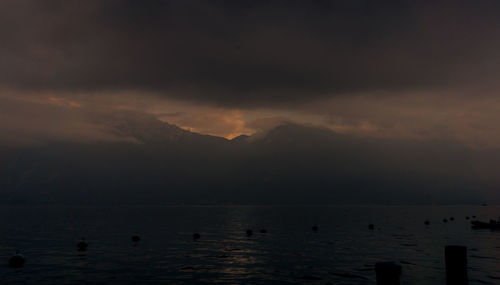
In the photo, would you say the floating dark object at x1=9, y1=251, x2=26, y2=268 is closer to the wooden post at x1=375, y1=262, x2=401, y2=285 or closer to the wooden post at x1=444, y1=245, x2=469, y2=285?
the wooden post at x1=375, y1=262, x2=401, y2=285

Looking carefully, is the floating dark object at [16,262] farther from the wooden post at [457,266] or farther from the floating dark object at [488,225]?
the floating dark object at [488,225]

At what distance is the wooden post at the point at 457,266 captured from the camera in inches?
523

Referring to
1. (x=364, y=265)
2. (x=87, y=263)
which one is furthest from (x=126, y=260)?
(x=364, y=265)

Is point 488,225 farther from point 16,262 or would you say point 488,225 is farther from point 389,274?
point 16,262

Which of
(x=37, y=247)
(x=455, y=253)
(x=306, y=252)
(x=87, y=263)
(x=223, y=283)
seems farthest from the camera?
(x=37, y=247)

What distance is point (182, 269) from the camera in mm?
35125

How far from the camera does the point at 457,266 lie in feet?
43.9

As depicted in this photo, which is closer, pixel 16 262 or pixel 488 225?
pixel 16 262

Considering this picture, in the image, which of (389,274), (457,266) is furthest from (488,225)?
(389,274)

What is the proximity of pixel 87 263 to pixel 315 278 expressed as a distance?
25451 mm

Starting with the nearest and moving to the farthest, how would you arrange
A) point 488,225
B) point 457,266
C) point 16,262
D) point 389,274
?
1. point 389,274
2. point 457,266
3. point 16,262
4. point 488,225

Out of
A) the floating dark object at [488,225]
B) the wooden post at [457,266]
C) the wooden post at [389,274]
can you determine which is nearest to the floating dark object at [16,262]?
the wooden post at [389,274]

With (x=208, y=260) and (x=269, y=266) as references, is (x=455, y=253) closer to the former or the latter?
(x=269, y=266)

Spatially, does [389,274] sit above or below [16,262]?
above
